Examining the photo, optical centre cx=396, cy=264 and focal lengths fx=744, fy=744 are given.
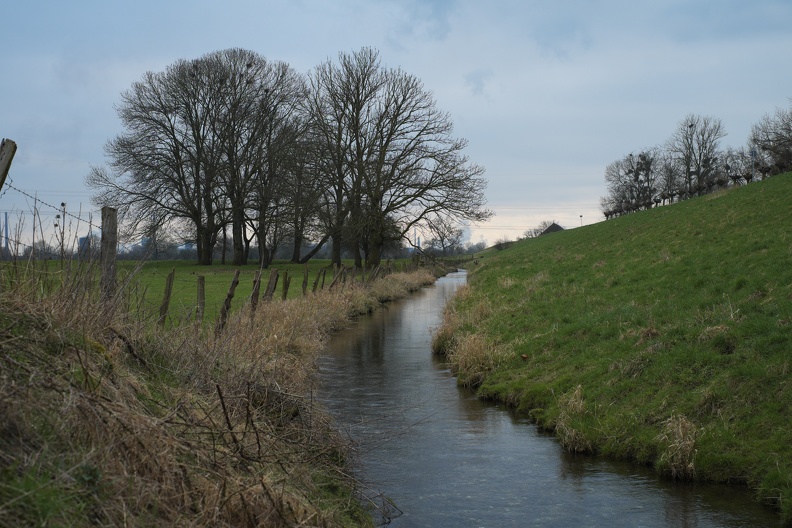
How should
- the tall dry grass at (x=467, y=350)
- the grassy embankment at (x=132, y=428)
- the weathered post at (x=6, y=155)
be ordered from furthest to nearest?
the tall dry grass at (x=467, y=350) → the weathered post at (x=6, y=155) → the grassy embankment at (x=132, y=428)

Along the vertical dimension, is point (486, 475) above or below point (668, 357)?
below

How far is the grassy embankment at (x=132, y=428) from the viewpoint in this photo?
4.06 m

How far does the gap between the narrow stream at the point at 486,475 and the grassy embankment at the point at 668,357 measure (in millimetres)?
372

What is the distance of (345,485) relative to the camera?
23.8 ft

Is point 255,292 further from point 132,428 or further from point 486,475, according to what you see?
point 132,428

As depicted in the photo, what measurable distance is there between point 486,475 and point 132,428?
5.00m

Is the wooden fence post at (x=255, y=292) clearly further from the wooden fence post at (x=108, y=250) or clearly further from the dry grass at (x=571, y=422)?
the dry grass at (x=571, y=422)

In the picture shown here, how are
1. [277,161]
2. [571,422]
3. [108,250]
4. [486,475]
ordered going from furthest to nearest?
[277,161]
[571,422]
[486,475]
[108,250]

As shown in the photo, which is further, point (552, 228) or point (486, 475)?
point (552, 228)

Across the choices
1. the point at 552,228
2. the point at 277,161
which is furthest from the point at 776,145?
the point at 552,228

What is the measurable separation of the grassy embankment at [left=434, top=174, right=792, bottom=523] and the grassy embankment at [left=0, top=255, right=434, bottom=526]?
3.98 metres

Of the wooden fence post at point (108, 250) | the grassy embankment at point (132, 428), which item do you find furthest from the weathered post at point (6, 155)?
the wooden fence post at point (108, 250)

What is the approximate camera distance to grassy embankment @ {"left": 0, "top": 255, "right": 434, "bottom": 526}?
406cm

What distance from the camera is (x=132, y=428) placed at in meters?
4.71
